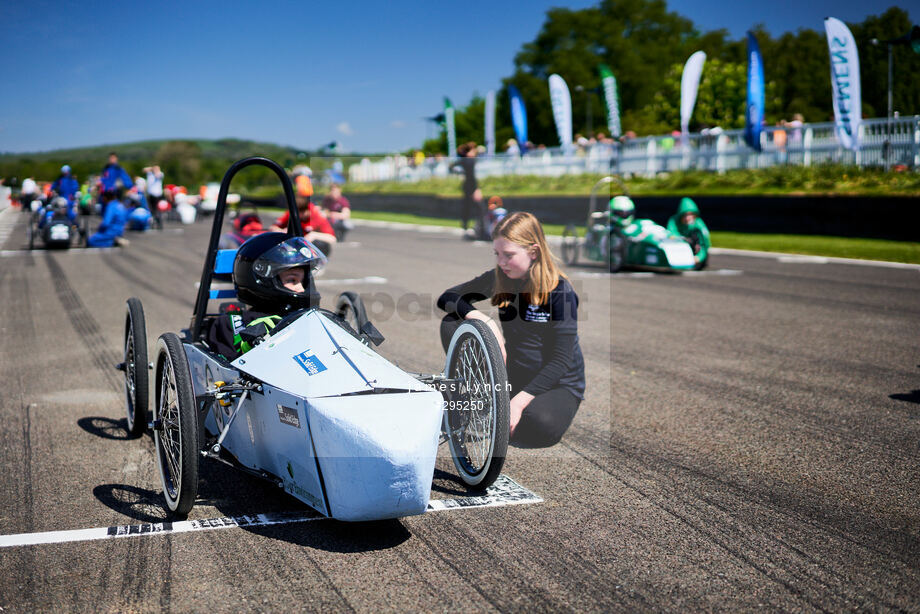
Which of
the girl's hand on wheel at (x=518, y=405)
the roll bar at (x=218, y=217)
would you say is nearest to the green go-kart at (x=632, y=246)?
the roll bar at (x=218, y=217)

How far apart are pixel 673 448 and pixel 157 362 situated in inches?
112

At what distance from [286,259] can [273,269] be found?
82 mm

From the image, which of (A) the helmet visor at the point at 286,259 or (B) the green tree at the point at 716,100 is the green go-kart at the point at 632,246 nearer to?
(A) the helmet visor at the point at 286,259

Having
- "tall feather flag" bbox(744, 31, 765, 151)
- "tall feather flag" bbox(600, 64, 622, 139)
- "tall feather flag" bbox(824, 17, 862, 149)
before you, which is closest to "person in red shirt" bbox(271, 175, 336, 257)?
"tall feather flag" bbox(824, 17, 862, 149)

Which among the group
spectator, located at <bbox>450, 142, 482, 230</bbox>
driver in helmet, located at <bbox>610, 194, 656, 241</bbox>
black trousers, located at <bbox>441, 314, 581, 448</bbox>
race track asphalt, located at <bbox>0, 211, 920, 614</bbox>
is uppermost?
spectator, located at <bbox>450, 142, 482, 230</bbox>

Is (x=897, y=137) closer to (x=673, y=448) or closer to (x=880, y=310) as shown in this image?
(x=880, y=310)

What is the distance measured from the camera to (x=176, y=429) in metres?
4.04

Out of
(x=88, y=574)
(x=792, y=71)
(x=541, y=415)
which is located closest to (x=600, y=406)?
(x=541, y=415)

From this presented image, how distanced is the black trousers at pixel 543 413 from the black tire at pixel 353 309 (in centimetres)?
60

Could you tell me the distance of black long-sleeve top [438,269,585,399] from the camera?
14.5ft

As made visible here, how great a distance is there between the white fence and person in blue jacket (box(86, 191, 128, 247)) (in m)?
16.6

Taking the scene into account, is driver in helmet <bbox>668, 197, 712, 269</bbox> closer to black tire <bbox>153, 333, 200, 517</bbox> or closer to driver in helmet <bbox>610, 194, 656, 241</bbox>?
A: driver in helmet <bbox>610, 194, 656, 241</bbox>

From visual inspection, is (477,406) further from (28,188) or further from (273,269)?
(28,188)

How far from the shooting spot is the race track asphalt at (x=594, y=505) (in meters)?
3.13
